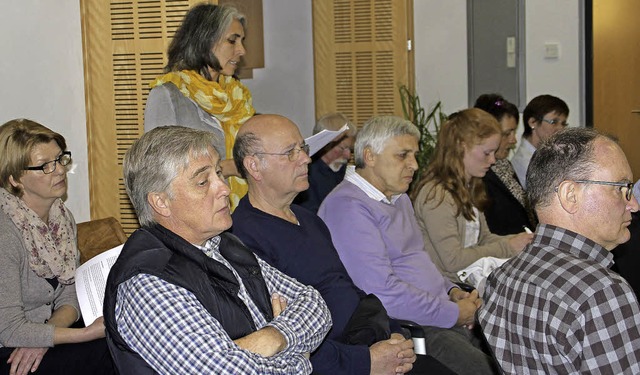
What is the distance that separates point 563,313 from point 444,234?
6.95 feet

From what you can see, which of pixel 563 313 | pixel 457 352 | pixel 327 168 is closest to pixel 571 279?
pixel 563 313

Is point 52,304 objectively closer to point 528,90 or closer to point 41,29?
point 41,29

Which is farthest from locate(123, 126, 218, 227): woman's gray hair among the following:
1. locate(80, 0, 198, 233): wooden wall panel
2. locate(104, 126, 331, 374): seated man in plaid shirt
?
locate(80, 0, 198, 233): wooden wall panel

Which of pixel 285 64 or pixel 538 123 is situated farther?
pixel 285 64

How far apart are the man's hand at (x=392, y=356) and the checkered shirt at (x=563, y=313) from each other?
82 centimetres

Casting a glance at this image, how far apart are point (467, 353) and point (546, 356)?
4.70 ft

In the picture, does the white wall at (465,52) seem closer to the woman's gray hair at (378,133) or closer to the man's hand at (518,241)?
the man's hand at (518,241)

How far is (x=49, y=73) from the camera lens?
4.02 m

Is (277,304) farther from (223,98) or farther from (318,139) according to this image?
(223,98)

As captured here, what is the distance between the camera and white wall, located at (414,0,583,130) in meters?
7.71

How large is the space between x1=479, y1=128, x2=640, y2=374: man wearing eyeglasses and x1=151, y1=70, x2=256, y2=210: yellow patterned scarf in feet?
5.99

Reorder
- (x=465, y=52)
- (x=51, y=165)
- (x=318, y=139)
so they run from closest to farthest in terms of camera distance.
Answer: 1. (x=51, y=165)
2. (x=318, y=139)
3. (x=465, y=52)

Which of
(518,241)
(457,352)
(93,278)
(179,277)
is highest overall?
(179,277)

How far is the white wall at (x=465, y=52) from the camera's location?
7715 mm
